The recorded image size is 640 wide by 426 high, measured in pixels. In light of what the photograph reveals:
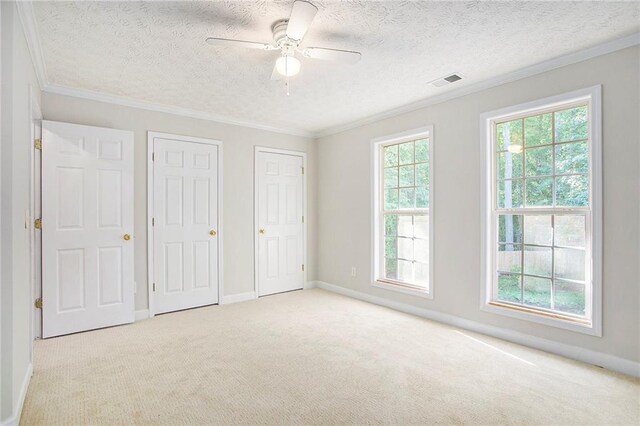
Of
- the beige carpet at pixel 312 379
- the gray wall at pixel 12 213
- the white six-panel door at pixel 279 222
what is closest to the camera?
the gray wall at pixel 12 213

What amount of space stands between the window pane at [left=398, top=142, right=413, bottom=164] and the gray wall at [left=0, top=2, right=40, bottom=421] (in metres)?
3.65

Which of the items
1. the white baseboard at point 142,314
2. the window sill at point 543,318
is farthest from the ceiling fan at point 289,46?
the white baseboard at point 142,314

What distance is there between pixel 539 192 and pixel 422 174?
128cm

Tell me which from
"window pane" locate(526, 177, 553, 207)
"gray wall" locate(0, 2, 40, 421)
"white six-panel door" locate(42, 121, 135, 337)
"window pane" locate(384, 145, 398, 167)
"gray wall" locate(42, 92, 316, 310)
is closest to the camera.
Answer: "gray wall" locate(0, 2, 40, 421)

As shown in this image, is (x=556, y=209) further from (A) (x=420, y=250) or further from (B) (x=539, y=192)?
(A) (x=420, y=250)

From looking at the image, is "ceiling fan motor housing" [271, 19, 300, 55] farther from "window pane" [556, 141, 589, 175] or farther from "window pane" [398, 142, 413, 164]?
"window pane" [556, 141, 589, 175]

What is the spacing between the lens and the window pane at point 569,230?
9.16 feet

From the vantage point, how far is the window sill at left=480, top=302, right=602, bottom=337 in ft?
8.72

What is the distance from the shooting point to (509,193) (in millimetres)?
3227

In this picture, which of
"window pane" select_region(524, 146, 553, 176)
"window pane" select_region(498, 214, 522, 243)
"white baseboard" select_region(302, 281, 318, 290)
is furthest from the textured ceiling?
"white baseboard" select_region(302, 281, 318, 290)

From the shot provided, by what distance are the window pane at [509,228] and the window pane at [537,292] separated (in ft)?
1.24

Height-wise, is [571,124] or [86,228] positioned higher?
[571,124]

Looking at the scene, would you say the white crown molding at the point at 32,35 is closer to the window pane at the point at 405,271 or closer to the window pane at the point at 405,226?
the window pane at the point at 405,226

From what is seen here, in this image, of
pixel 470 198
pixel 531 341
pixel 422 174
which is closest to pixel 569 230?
pixel 470 198
